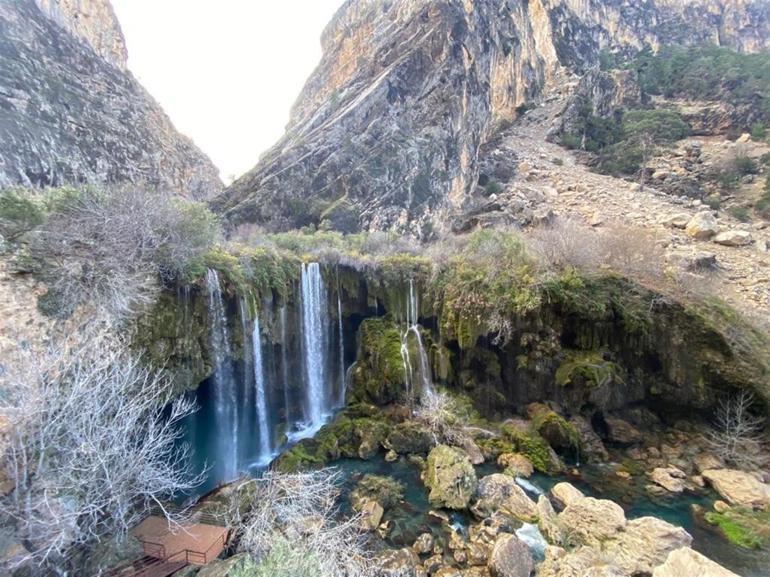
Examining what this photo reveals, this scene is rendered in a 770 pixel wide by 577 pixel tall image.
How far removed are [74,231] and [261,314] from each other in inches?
248

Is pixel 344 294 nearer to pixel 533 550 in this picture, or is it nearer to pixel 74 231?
pixel 74 231

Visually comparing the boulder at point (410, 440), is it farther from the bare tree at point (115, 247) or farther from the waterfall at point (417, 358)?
the bare tree at point (115, 247)

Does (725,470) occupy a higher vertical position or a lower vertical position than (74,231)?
lower

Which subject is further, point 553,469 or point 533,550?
point 553,469

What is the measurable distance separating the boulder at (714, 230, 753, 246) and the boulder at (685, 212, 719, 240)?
76 centimetres

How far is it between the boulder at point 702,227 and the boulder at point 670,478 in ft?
48.2

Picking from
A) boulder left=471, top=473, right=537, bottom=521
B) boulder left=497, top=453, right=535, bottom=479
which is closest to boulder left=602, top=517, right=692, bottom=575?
boulder left=471, top=473, right=537, bottom=521

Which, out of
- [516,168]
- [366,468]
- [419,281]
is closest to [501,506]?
[366,468]

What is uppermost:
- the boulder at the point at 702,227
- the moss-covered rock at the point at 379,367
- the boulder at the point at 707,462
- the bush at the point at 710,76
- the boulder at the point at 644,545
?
the bush at the point at 710,76

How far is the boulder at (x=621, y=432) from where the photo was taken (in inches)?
534

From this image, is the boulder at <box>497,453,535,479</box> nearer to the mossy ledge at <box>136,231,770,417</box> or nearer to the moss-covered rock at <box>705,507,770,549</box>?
the mossy ledge at <box>136,231,770,417</box>

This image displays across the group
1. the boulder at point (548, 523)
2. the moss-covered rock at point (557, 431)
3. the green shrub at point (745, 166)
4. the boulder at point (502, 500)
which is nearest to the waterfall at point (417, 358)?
the moss-covered rock at point (557, 431)

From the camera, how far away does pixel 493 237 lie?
57.5 ft

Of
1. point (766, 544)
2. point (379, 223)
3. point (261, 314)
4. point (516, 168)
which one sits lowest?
point (766, 544)
